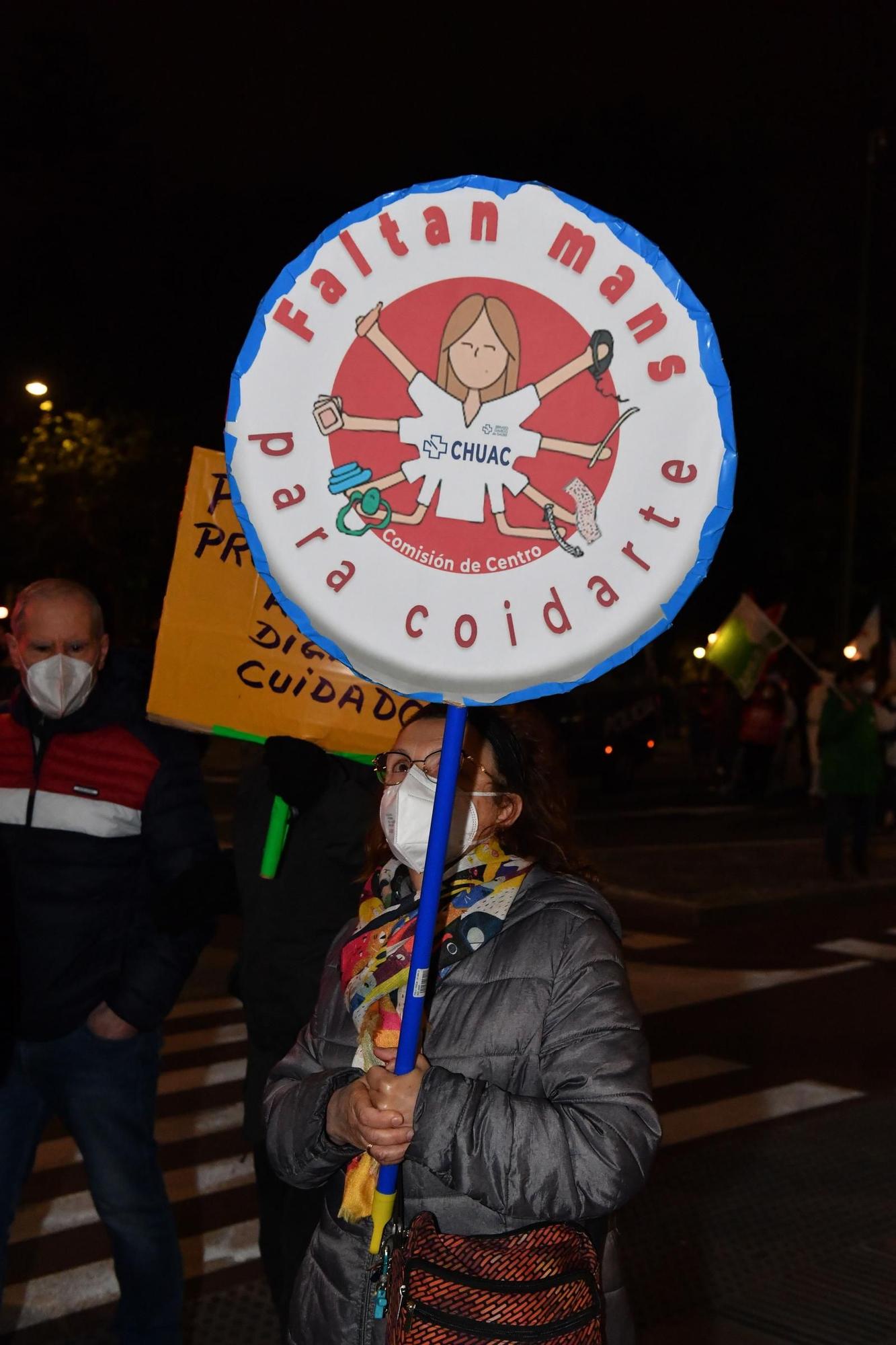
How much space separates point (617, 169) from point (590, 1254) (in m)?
32.9

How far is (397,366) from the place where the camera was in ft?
7.70

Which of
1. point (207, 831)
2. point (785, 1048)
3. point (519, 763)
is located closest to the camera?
point (519, 763)

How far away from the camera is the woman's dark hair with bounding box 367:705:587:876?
108 inches

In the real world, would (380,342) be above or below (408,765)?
above

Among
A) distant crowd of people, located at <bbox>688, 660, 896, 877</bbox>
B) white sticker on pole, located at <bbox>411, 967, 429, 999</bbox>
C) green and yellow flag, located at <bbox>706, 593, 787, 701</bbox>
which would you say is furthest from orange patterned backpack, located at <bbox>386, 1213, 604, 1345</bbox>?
green and yellow flag, located at <bbox>706, 593, 787, 701</bbox>

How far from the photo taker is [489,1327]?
219 centimetres

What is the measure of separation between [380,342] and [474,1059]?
44.0 inches

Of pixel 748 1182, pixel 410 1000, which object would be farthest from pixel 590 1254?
pixel 748 1182

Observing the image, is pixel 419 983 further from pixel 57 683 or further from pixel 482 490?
pixel 57 683

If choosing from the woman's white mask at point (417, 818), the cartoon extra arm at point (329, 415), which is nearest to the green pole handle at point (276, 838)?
the woman's white mask at point (417, 818)

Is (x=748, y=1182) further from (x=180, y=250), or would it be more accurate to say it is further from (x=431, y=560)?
(x=180, y=250)

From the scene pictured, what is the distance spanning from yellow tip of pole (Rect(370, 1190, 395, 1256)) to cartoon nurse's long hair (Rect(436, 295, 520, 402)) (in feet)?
4.01

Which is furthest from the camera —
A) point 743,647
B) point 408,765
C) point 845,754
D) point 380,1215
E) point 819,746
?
point 743,647

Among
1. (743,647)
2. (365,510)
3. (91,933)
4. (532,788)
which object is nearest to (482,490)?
(365,510)
